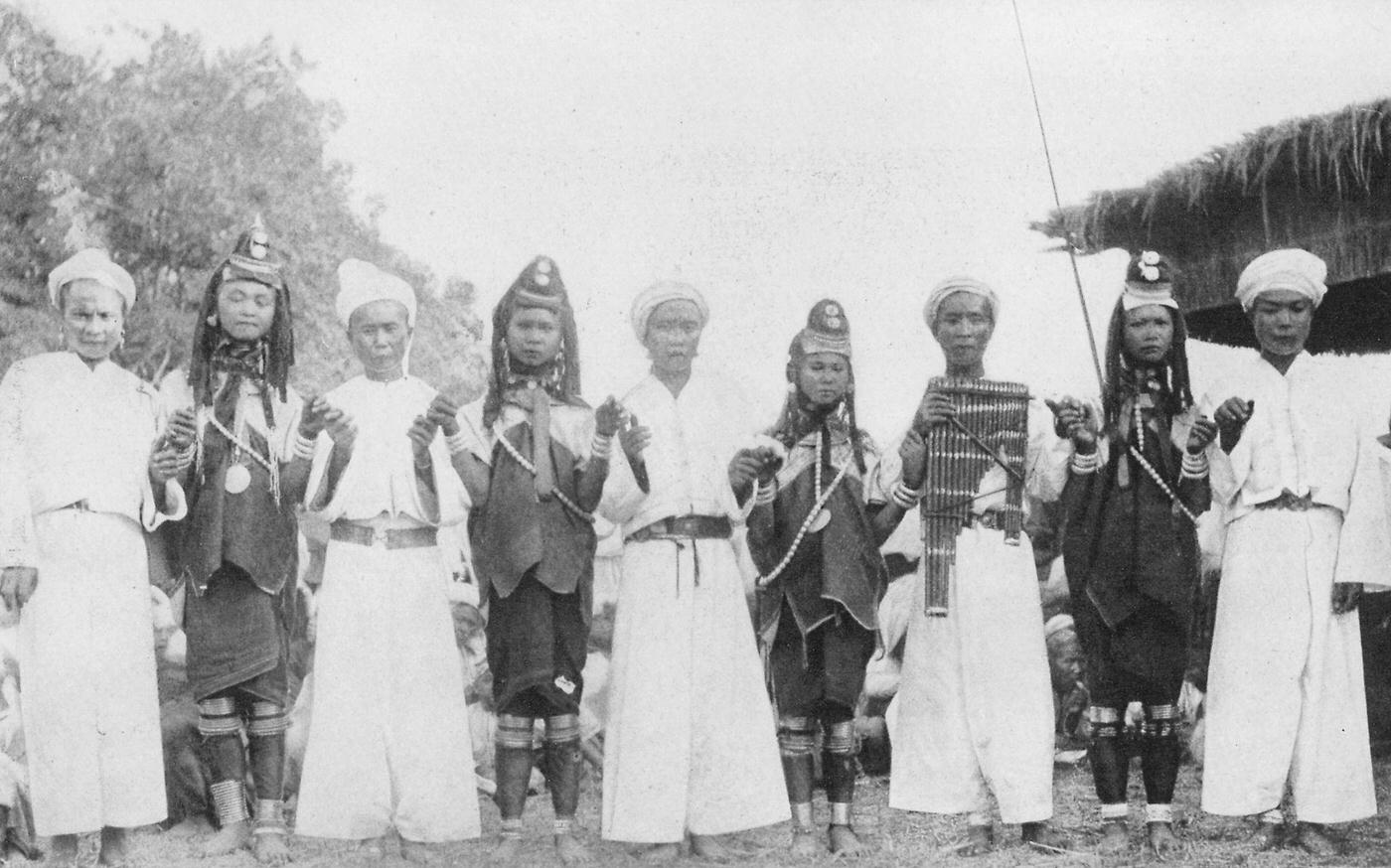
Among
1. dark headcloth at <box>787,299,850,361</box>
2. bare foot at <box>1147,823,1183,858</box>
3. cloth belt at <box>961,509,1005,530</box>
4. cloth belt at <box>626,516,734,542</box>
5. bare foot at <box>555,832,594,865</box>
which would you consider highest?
dark headcloth at <box>787,299,850,361</box>

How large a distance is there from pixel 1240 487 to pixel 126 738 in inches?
175

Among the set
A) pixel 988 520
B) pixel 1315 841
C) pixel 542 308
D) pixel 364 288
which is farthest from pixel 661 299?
pixel 1315 841

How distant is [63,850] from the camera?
5324 millimetres

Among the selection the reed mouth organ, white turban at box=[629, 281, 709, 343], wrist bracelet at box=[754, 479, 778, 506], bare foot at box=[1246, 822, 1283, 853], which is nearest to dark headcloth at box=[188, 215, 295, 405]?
white turban at box=[629, 281, 709, 343]

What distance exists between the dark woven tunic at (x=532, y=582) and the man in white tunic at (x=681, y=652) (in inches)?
7.5

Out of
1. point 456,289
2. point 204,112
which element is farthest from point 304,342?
point 204,112

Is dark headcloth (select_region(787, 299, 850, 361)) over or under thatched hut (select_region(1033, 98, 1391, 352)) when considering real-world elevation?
under

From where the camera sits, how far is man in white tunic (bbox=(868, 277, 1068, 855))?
212 inches

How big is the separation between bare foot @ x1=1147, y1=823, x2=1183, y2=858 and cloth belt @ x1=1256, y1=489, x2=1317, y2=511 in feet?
4.34

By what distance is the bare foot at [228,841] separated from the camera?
17.3 feet

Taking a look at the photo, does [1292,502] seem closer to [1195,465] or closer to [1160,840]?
[1195,465]

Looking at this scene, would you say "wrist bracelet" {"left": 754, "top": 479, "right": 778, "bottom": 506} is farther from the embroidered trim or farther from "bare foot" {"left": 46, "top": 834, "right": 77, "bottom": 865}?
"bare foot" {"left": 46, "top": 834, "right": 77, "bottom": 865}

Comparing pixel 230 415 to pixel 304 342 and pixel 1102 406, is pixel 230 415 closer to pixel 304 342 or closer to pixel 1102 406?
pixel 304 342

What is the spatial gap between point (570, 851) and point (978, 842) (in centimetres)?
155
